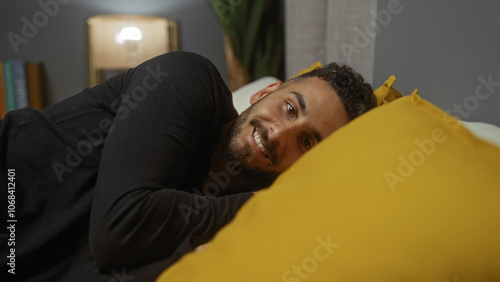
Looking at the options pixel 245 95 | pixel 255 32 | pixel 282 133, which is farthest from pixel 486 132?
pixel 255 32

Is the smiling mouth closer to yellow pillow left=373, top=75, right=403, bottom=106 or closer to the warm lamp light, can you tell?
yellow pillow left=373, top=75, right=403, bottom=106

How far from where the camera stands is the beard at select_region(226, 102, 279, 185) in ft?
2.77

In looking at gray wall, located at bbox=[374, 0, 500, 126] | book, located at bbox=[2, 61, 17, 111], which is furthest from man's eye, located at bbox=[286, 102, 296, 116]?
book, located at bbox=[2, 61, 17, 111]

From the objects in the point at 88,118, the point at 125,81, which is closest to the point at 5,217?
the point at 88,118

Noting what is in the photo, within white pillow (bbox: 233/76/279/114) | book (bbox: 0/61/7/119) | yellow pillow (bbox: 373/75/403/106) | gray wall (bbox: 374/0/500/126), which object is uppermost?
gray wall (bbox: 374/0/500/126)

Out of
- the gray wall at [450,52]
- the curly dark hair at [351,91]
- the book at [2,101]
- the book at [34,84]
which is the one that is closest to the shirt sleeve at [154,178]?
the curly dark hair at [351,91]

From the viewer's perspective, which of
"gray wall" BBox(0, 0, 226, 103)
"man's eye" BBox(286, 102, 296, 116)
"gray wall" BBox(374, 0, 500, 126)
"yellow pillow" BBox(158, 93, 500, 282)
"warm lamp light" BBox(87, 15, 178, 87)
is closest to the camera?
"yellow pillow" BBox(158, 93, 500, 282)

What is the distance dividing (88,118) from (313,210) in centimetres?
55

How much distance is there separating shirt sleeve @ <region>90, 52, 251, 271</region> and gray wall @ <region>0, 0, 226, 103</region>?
198 cm

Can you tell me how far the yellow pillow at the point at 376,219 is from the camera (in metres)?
0.45

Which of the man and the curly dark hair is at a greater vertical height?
the curly dark hair

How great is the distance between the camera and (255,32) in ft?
7.48

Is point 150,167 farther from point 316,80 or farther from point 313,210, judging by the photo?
point 316,80

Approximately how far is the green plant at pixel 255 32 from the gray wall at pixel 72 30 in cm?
30
